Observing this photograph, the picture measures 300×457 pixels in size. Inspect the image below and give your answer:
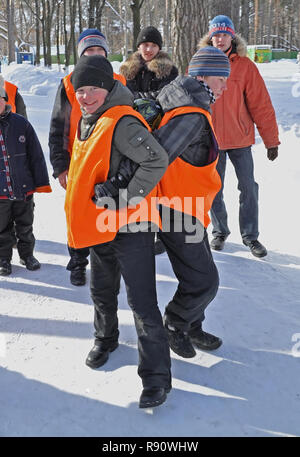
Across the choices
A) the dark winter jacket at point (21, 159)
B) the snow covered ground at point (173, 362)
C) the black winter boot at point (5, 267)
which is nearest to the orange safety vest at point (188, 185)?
the snow covered ground at point (173, 362)

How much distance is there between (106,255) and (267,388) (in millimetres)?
1131

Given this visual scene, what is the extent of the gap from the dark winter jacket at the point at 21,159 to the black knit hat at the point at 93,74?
1704 mm

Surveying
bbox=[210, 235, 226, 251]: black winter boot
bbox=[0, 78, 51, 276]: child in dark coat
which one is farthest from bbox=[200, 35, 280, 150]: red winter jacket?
bbox=[0, 78, 51, 276]: child in dark coat

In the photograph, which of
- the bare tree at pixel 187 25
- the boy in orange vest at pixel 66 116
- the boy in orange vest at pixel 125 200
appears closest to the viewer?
the boy in orange vest at pixel 125 200

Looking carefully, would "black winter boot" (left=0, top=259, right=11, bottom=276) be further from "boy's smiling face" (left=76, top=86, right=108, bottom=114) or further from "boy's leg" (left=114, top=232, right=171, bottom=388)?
"boy's smiling face" (left=76, top=86, right=108, bottom=114)

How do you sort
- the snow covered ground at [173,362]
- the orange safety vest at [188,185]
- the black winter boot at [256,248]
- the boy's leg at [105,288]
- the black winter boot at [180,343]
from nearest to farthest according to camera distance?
the snow covered ground at [173,362] → the orange safety vest at [188,185] → the boy's leg at [105,288] → the black winter boot at [180,343] → the black winter boot at [256,248]

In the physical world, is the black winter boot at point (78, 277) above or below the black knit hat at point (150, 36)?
below

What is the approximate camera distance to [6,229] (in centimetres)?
394

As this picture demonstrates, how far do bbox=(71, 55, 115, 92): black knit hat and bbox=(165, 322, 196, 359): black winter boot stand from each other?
1.45 metres

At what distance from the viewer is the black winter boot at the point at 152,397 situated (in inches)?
88.4

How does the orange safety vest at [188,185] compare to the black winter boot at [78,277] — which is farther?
the black winter boot at [78,277]

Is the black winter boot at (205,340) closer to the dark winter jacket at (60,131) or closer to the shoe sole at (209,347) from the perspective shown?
the shoe sole at (209,347)

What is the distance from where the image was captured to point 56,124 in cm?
341
